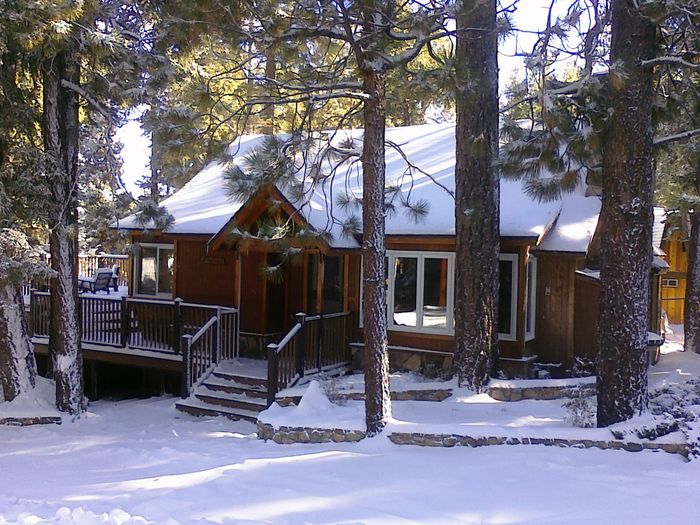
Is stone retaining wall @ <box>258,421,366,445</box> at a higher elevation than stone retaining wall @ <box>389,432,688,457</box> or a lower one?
lower

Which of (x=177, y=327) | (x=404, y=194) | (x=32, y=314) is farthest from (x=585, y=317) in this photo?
(x=32, y=314)

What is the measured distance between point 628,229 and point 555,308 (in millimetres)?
4634

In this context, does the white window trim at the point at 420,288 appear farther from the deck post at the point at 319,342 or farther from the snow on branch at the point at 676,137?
the snow on branch at the point at 676,137

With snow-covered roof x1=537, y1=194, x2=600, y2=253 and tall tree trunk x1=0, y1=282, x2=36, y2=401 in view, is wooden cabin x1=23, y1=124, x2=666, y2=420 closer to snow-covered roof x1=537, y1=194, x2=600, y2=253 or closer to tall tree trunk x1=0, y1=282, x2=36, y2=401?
snow-covered roof x1=537, y1=194, x2=600, y2=253

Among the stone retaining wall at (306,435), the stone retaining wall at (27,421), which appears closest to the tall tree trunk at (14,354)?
the stone retaining wall at (27,421)

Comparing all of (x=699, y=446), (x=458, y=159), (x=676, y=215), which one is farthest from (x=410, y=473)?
(x=676, y=215)

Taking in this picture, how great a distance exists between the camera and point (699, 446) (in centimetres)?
627

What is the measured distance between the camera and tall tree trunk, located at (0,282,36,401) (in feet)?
34.7

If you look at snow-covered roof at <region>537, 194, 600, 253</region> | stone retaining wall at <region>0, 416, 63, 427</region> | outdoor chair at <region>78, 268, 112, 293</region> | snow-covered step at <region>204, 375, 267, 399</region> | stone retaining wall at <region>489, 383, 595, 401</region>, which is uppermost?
snow-covered roof at <region>537, 194, 600, 253</region>

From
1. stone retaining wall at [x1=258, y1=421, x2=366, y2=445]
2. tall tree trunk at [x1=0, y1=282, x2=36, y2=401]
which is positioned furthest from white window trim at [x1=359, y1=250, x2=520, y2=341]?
tall tree trunk at [x1=0, y1=282, x2=36, y2=401]

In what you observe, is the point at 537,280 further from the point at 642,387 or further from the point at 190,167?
the point at 190,167

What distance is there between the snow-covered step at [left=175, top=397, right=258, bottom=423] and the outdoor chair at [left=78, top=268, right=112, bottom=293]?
10.9 meters

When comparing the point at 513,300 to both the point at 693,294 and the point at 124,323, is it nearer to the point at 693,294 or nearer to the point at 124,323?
the point at 693,294

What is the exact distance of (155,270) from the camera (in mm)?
14867
